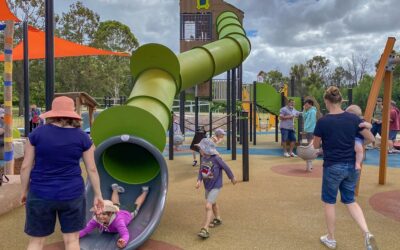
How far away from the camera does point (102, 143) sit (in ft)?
15.6

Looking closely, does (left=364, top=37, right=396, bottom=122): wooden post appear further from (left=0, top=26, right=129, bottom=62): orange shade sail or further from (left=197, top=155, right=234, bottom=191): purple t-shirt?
Answer: (left=0, top=26, right=129, bottom=62): orange shade sail

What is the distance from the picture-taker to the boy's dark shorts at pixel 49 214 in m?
3.14

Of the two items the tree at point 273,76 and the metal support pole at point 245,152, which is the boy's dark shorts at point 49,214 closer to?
the metal support pole at point 245,152

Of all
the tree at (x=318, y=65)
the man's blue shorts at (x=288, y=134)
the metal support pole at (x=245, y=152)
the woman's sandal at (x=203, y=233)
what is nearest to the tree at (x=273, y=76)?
the tree at (x=318, y=65)

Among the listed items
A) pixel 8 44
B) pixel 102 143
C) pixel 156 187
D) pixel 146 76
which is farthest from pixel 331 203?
pixel 8 44

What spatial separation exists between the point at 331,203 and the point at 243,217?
1572mm

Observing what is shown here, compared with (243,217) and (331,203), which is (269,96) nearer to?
(243,217)

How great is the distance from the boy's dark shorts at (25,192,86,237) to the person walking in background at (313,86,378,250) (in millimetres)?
2591

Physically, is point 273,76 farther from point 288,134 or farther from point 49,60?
point 49,60

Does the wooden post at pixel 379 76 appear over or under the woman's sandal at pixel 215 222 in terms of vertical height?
over

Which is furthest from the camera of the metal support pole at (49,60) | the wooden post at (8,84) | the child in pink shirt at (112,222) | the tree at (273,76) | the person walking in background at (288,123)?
the tree at (273,76)

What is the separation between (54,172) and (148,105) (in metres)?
2.48

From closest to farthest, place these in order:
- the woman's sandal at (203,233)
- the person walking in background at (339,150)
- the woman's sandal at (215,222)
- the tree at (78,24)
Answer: the person walking in background at (339,150) < the woman's sandal at (203,233) < the woman's sandal at (215,222) < the tree at (78,24)

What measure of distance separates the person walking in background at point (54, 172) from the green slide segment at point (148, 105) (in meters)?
1.70
